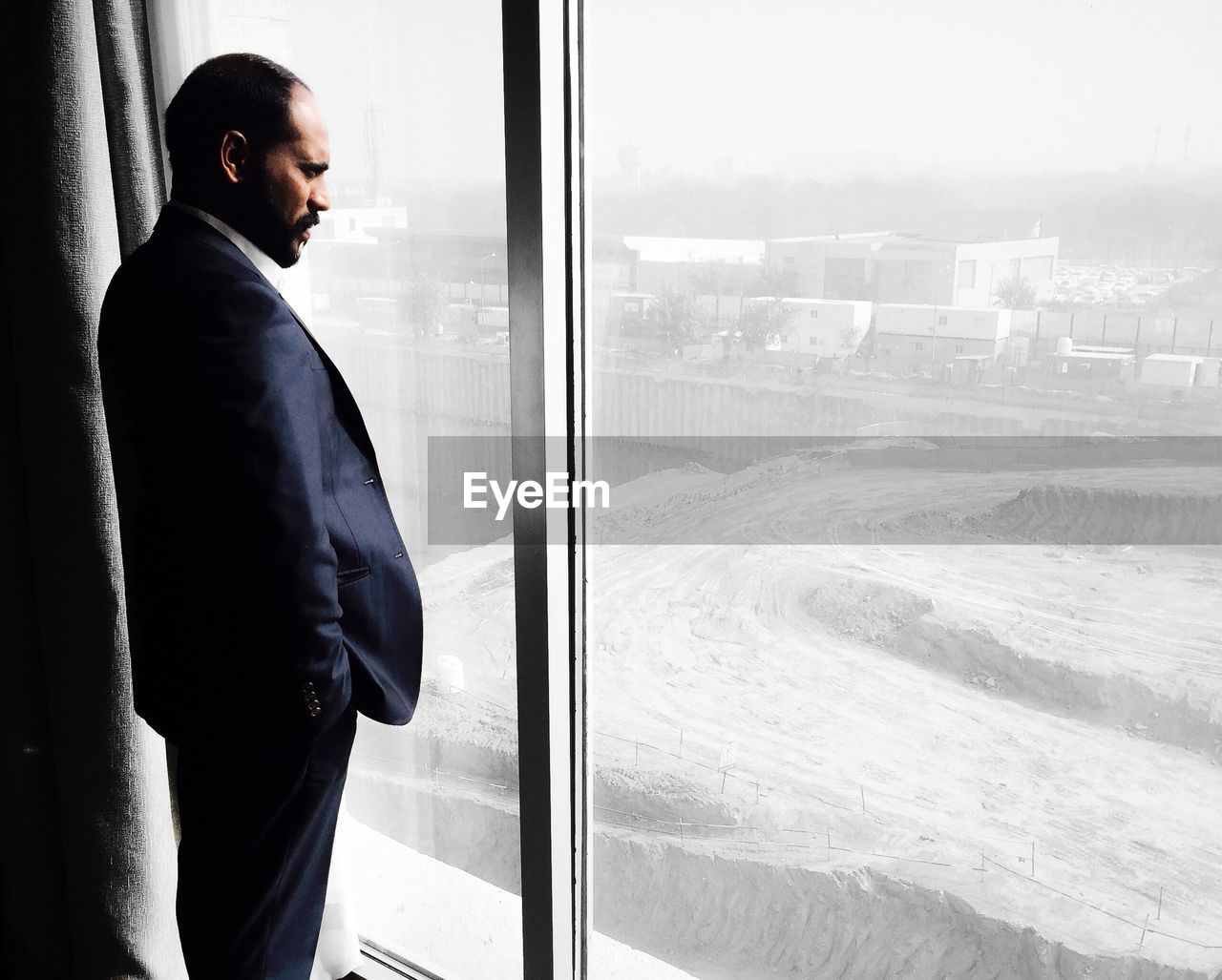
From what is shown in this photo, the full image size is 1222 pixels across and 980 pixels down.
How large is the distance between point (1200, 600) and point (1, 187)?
1.63 m

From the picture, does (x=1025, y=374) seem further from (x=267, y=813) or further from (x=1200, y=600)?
(x=267, y=813)

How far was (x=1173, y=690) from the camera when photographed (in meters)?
0.98

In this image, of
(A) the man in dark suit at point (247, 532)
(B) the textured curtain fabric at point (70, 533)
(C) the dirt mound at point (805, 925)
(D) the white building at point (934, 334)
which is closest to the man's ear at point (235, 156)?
(A) the man in dark suit at point (247, 532)

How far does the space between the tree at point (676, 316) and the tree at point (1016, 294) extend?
0.36 meters

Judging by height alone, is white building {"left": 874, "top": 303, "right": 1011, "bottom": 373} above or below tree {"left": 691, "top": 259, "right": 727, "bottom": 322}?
below

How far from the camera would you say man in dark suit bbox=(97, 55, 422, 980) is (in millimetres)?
995

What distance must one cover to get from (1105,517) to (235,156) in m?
0.97

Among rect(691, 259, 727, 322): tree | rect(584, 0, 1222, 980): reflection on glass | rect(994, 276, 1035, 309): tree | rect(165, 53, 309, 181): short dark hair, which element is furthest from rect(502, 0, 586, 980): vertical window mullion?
rect(994, 276, 1035, 309): tree

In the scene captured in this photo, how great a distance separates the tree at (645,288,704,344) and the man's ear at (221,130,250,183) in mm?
499

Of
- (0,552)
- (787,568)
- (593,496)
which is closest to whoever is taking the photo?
(787,568)

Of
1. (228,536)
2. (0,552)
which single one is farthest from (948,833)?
(0,552)

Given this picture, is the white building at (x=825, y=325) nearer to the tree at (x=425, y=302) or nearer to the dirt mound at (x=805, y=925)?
A: the tree at (x=425, y=302)

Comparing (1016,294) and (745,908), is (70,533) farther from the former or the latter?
(1016,294)

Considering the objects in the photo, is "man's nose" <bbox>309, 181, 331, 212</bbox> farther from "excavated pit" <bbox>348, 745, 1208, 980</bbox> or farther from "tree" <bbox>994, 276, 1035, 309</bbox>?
"excavated pit" <bbox>348, 745, 1208, 980</bbox>
